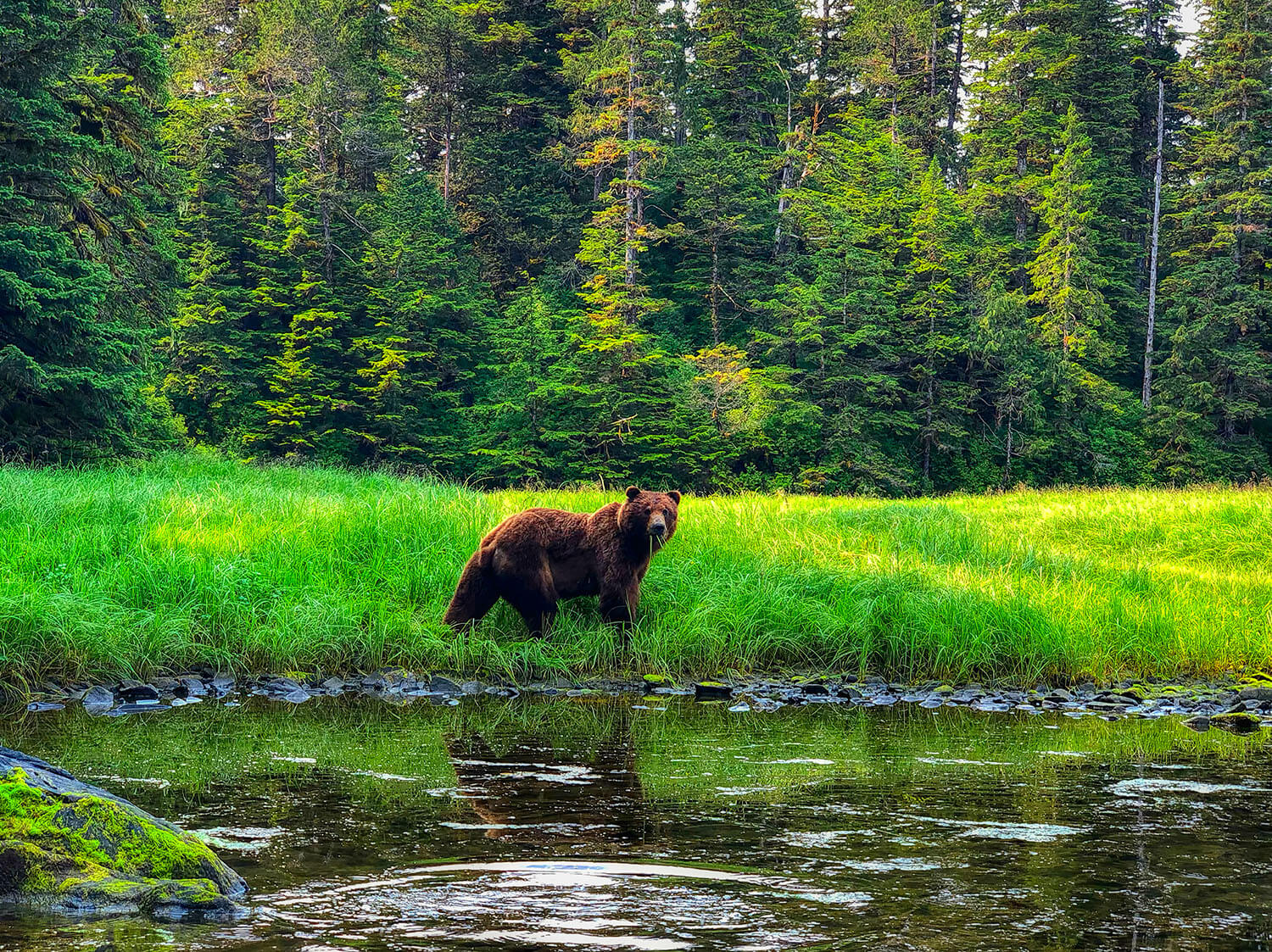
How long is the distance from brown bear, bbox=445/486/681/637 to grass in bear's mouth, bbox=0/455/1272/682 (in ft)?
0.85

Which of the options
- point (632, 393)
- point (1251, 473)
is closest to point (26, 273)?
point (632, 393)

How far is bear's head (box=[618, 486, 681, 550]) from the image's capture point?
31.3 feet

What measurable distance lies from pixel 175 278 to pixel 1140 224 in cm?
3619

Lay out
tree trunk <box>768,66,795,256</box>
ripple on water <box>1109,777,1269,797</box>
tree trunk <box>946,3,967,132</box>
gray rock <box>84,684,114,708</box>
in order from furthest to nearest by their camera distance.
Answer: tree trunk <box>946,3,967,132</box> < tree trunk <box>768,66,795,256</box> < gray rock <box>84,684,114,708</box> < ripple on water <box>1109,777,1269,797</box>

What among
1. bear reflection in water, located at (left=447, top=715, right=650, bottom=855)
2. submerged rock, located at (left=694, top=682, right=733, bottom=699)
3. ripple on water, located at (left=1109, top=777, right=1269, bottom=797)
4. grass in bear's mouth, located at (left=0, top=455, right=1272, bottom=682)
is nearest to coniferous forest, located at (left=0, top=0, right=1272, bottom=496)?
grass in bear's mouth, located at (left=0, top=455, right=1272, bottom=682)

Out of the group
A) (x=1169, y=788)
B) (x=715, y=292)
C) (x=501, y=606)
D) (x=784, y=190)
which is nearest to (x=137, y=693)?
(x=501, y=606)

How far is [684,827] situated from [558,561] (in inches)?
191

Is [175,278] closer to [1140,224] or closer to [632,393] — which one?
[632,393]

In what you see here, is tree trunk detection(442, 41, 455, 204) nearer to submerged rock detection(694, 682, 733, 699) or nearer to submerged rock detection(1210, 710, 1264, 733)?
submerged rock detection(694, 682, 733, 699)

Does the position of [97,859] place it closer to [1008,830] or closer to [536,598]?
[1008,830]

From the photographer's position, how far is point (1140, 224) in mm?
44156

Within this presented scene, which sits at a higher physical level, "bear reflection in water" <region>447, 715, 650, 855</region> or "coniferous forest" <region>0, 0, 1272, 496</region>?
"coniferous forest" <region>0, 0, 1272, 496</region>

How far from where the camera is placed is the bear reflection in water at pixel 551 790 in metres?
4.88

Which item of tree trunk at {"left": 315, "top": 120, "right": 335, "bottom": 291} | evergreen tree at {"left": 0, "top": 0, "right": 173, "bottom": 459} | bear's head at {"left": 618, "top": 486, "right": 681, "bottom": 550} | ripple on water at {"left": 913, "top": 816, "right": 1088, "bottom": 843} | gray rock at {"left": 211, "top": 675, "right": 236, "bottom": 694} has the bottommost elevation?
gray rock at {"left": 211, "top": 675, "right": 236, "bottom": 694}
